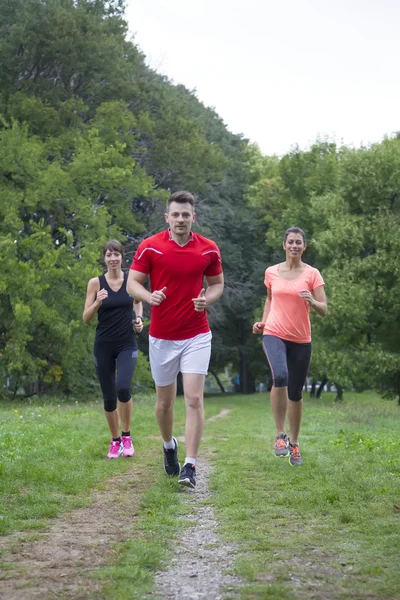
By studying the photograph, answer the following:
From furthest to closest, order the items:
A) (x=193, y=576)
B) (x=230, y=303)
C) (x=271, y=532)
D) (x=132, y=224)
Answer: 1. (x=230, y=303)
2. (x=132, y=224)
3. (x=271, y=532)
4. (x=193, y=576)

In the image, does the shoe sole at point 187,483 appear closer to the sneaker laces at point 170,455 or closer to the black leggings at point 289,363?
the sneaker laces at point 170,455

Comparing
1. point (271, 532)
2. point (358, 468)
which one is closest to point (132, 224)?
point (358, 468)

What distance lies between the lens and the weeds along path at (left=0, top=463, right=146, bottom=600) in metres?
4.07

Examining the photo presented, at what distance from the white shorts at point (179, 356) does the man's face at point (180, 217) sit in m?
0.95

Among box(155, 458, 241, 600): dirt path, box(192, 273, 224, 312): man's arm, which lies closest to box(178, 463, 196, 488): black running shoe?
box(155, 458, 241, 600): dirt path

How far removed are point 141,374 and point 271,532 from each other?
25905 millimetres

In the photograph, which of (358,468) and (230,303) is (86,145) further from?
(358,468)

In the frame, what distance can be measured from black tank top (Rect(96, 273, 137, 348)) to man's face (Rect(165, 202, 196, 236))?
2.33m

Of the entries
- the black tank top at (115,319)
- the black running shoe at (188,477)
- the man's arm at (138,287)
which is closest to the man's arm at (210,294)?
the man's arm at (138,287)

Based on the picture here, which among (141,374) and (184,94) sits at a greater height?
(184,94)

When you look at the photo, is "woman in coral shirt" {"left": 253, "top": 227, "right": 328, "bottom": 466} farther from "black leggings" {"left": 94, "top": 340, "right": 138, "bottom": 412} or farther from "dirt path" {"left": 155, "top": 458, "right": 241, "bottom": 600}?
"dirt path" {"left": 155, "top": 458, "right": 241, "bottom": 600}

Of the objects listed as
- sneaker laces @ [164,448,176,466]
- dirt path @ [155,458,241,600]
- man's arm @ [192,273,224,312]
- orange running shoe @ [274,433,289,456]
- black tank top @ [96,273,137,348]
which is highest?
man's arm @ [192,273,224,312]

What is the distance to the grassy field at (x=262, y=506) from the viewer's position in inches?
167

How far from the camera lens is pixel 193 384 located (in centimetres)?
754
